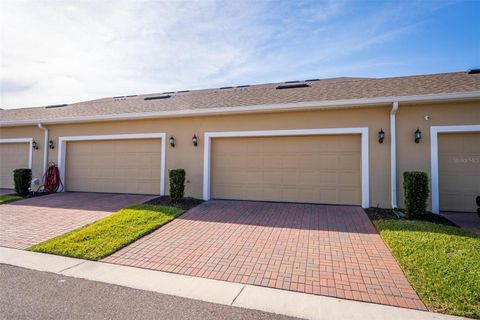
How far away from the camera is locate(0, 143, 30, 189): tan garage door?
466 inches

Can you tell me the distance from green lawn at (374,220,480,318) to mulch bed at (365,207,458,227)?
59 centimetres

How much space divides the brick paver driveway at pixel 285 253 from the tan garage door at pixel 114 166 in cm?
362

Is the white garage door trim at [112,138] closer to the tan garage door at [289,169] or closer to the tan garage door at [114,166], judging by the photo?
the tan garage door at [114,166]

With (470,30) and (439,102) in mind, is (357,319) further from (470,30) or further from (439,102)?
(470,30)

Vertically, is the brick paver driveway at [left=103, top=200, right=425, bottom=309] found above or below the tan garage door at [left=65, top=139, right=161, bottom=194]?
below

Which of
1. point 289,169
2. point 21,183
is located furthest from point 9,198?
point 289,169

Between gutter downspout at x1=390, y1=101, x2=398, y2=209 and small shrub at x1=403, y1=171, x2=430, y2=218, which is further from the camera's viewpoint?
gutter downspout at x1=390, y1=101, x2=398, y2=209

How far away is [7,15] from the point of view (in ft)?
22.1

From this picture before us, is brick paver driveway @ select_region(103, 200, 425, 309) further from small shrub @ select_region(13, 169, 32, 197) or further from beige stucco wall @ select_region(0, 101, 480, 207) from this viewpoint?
small shrub @ select_region(13, 169, 32, 197)

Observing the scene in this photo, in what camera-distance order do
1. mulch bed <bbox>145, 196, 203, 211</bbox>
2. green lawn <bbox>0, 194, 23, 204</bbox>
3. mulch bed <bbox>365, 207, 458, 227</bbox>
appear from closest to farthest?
1. mulch bed <bbox>365, 207, 458, 227</bbox>
2. mulch bed <bbox>145, 196, 203, 211</bbox>
3. green lawn <bbox>0, 194, 23, 204</bbox>

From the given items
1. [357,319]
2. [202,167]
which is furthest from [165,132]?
[357,319]

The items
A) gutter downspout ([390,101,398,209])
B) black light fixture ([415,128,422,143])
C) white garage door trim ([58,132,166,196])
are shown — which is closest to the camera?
black light fixture ([415,128,422,143])

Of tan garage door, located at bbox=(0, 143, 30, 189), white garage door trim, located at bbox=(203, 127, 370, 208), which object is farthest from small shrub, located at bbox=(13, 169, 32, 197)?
white garage door trim, located at bbox=(203, 127, 370, 208)

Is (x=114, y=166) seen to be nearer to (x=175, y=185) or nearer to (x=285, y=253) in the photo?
(x=175, y=185)
